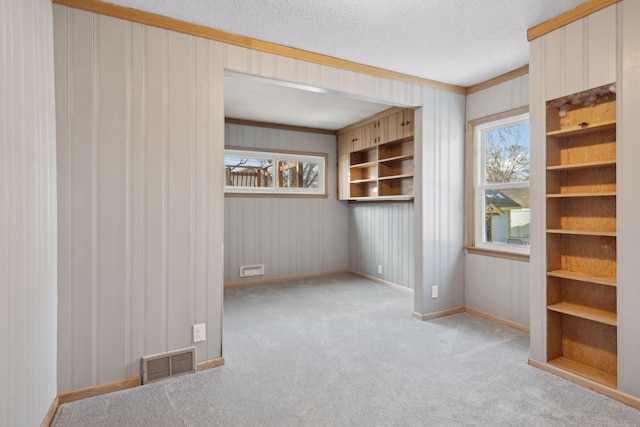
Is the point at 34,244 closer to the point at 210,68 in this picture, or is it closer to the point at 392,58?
the point at 210,68

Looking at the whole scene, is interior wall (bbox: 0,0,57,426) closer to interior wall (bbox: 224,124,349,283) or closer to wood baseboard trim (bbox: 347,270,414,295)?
interior wall (bbox: 224,124,349,283)

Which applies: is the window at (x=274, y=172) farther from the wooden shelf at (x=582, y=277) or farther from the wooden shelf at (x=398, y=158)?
the wooden shelf at (x=582, y=277)

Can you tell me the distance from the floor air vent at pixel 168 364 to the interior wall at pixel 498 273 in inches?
116

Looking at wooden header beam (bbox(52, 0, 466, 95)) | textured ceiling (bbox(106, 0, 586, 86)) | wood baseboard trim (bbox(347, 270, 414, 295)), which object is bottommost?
wood baseboard trim (bbox(347, 270, 414, 295))

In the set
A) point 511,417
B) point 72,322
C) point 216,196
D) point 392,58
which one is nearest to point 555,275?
point 511,417

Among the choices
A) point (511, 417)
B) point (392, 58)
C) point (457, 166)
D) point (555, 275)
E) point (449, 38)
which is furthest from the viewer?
point (457, 166)

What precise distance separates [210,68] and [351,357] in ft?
8.09

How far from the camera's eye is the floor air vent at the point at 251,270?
17.4 feet

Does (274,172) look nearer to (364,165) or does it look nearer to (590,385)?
(364,165)

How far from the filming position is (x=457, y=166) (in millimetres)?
3834

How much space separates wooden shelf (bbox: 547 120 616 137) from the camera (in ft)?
7.39

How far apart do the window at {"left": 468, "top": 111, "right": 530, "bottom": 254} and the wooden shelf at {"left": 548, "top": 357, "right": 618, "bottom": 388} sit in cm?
111

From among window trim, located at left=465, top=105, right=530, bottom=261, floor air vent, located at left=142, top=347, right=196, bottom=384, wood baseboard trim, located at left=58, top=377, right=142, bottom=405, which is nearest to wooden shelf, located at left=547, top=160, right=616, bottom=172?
window trim, located at left=465, top=105, right=530, bottom=261

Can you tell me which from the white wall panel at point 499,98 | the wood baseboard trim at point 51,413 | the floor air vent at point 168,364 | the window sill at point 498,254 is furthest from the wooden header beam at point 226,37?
the wood baseboard trim at point 51,413
